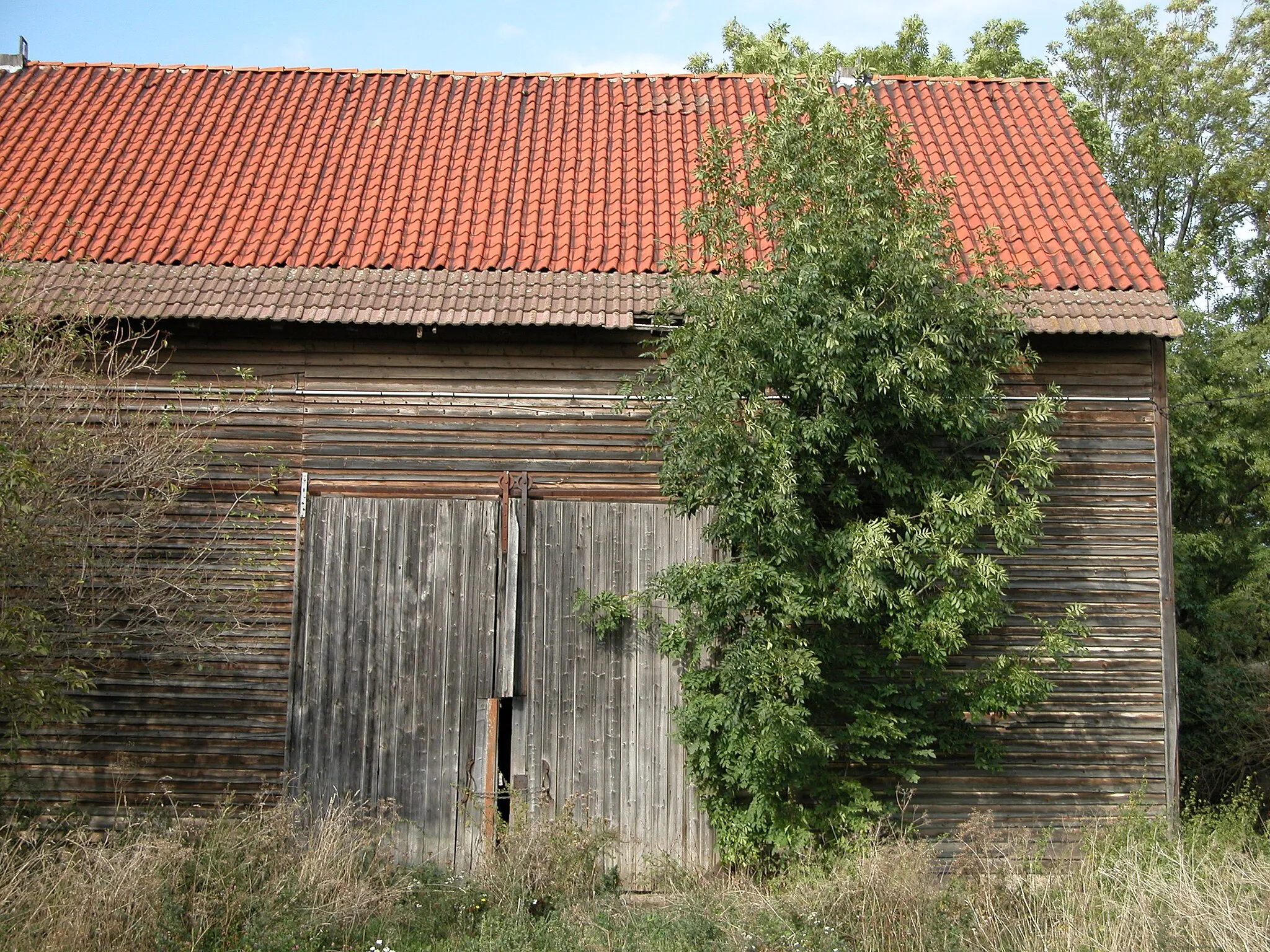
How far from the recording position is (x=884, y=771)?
30.6ft

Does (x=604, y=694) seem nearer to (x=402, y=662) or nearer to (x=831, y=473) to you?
(x=402, y=662)

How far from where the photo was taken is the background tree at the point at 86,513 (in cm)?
742

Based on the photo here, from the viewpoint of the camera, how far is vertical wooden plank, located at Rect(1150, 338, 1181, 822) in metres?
9.35

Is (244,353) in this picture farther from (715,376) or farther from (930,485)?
(930,485)

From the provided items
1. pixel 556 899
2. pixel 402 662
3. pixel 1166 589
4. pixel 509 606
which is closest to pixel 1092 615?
pixel 1166 589

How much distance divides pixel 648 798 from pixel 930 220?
5.08 m

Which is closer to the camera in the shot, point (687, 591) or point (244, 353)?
point (687, 591)

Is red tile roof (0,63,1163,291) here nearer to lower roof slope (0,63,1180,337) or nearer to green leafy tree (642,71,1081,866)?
lower roof slope (0,63,1180,337)

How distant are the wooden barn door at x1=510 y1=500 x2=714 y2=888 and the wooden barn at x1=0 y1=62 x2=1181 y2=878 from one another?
22mm

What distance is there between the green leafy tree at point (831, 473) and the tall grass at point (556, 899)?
3.05 feet

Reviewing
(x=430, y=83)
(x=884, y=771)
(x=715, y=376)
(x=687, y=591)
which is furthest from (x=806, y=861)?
(x=430, y=83)

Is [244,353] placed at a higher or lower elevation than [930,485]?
higher

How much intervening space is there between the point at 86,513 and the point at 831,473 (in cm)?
544

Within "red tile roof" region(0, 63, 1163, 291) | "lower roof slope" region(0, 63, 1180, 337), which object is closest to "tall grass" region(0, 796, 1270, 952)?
"lower roof slope" region(0, 63, 1180, 337)
